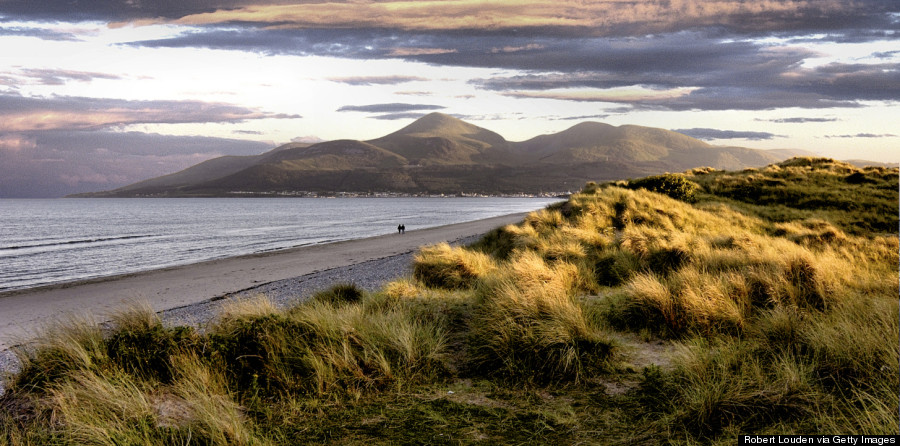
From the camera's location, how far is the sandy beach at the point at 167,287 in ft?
53.7

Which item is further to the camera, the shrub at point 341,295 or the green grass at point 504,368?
the shrub at point 341,295

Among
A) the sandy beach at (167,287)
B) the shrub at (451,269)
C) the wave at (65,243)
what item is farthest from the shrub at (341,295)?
the wave at (65,243)

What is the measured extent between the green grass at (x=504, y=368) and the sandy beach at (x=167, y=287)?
680 centimetres

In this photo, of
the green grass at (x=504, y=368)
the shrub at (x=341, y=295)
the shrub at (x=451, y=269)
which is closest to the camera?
the green grass at (x=504, y=368)

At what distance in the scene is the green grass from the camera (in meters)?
A: 4.75

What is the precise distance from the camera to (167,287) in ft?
69.8

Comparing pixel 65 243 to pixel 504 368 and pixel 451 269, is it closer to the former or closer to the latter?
pixel 451 269

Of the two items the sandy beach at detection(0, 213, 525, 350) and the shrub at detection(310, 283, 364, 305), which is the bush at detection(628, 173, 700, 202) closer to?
the sandy beach at detection(0, 213, 525, 350)

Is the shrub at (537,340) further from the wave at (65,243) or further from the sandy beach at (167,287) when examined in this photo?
the wave at (65,243)

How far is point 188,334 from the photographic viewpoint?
21.8 feet

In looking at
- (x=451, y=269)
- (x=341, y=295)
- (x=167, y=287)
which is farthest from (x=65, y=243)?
(x=341, y=295)

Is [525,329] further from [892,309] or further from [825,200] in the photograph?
[825,200]

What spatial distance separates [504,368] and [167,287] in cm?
1904

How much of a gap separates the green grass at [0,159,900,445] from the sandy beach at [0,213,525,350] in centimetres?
680
